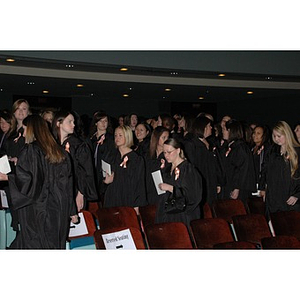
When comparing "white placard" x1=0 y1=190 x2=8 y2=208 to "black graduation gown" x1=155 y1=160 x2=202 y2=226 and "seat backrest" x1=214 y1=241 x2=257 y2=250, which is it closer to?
"black graduation gown" x1=155 y1=160 x2=202 y2=226

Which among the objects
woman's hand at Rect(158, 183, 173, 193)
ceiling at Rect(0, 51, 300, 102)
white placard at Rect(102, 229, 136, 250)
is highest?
ceiling at Rect(0, 51, 300, 102)

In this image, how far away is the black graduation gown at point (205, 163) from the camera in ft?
24.2

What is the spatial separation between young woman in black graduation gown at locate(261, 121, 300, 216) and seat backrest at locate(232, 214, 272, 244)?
119cm

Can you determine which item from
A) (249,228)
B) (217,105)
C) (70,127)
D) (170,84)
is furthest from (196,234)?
(217,105)

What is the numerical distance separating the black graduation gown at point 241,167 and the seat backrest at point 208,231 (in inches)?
138

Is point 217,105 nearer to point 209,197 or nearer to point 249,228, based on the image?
point 209,197

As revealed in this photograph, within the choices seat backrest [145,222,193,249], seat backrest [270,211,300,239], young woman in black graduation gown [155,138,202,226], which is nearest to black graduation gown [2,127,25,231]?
young woman in black graduation gown [155,138,202,226]

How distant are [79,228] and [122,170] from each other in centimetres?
185

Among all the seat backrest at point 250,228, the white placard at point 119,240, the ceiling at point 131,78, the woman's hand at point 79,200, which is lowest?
the seat backrest at point 250,228

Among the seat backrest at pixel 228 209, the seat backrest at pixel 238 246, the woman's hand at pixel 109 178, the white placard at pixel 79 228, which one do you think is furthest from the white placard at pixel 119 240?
the woman's hand at pixel 109 178

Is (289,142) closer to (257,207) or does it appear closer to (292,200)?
(292,200)

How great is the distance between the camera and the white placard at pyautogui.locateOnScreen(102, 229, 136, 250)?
4.03 m

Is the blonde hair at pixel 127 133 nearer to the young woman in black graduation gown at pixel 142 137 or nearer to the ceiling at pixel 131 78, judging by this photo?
the young woman in black graduation gown at pixel 142 137

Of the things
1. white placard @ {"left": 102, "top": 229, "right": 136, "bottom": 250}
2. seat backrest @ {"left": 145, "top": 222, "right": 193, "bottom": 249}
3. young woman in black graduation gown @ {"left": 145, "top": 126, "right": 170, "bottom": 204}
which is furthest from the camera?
young woman in black graduation gown @ {"left": 145, "top": 126, "right": 170, "bottom": 204}
